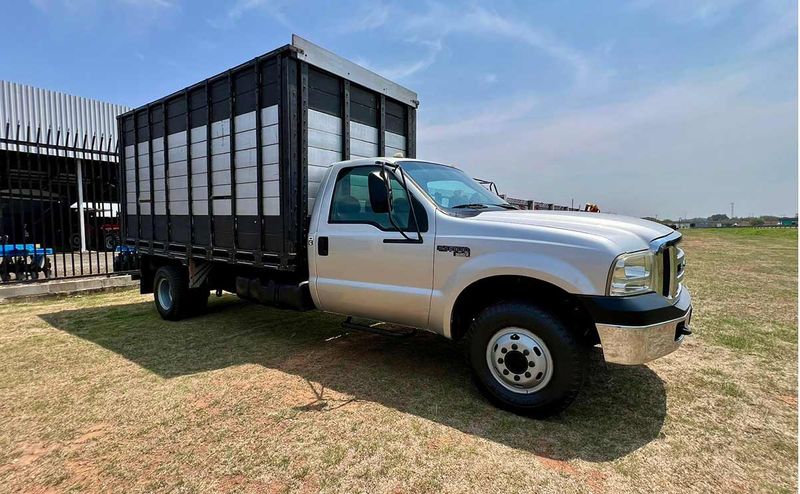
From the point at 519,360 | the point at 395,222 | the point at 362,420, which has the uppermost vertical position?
the point at 395,222

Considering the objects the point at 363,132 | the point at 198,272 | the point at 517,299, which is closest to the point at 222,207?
the point at 198,272

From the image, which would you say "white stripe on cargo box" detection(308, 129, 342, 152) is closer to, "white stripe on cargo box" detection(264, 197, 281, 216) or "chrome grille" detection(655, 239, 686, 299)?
"white stripe on cargo box" detection(264, 197, 281, 216)

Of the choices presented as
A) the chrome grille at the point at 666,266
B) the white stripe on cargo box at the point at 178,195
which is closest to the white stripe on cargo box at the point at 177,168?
the white stripe on cargo box at the point at 178,195

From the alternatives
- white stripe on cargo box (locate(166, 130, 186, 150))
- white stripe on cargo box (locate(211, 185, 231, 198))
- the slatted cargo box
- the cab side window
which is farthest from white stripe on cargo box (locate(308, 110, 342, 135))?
white stripe on cargo box (locate(166, 130, 186, 150))

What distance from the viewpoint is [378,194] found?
3.93m

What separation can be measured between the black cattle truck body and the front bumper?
295cm

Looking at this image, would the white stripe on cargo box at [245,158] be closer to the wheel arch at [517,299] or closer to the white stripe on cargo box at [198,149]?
the white stripe on cargo box at [198,149]

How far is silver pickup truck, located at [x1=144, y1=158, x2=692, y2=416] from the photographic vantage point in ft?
9.95

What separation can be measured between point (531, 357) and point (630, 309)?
76 cm

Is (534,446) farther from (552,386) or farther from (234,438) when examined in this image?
(234,438)

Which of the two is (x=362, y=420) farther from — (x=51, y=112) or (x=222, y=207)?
(x=51, y=112)

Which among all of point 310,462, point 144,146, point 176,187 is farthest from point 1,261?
point 310,462

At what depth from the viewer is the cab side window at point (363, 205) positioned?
12.9 ft

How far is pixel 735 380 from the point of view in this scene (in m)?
3.98
